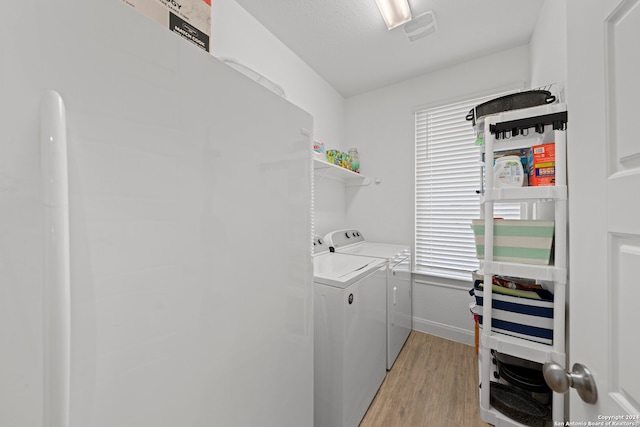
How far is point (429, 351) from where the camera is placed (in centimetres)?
225

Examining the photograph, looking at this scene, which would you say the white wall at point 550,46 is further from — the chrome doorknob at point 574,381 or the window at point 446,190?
the chrome doorknob at point 574,381

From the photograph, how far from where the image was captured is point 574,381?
0.53m

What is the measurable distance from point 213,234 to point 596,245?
874mm

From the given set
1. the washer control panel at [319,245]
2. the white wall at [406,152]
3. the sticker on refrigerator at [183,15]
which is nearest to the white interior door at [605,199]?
the sticker on refrigerator at [183,15]

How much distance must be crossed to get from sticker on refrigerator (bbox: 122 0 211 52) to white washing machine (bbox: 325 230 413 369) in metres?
1.71

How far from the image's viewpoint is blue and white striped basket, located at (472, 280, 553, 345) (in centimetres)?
117

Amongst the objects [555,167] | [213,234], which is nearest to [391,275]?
[555,167]

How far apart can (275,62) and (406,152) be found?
5.24 ft

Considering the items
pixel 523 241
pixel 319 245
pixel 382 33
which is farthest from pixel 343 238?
pixel 382 33

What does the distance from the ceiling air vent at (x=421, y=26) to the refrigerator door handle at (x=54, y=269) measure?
224 cm

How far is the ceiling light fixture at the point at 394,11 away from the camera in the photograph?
1662mm

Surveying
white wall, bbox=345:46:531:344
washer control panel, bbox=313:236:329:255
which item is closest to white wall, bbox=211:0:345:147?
white wall, bbox=345:46:531:344

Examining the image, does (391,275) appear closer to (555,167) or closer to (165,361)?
(555,167)

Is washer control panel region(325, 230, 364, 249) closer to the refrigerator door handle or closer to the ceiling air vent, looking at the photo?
the ceiling air vent
